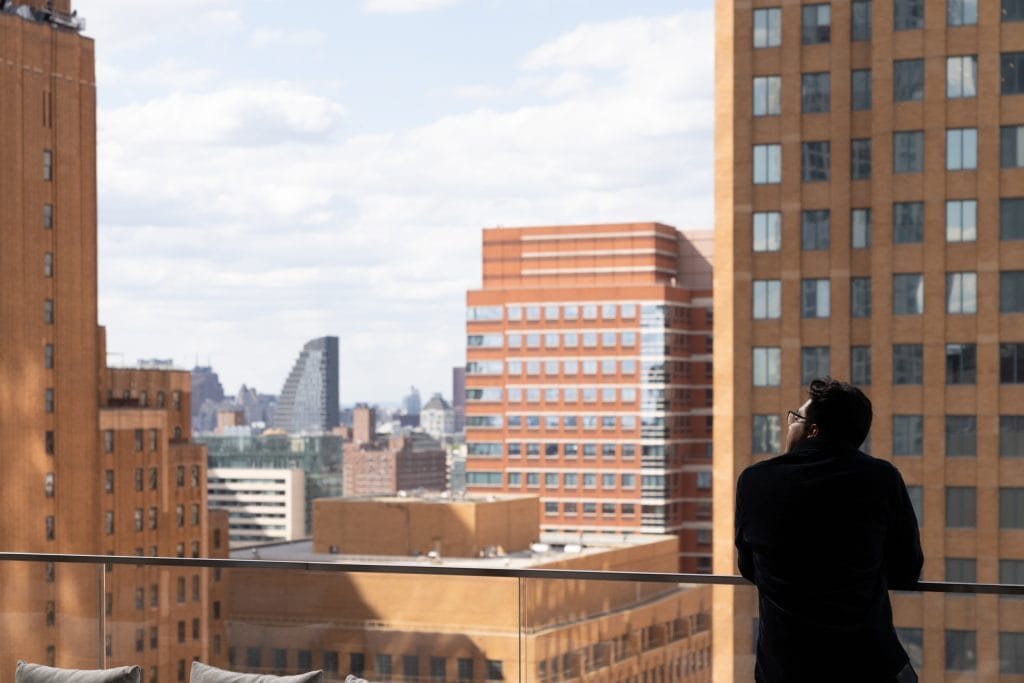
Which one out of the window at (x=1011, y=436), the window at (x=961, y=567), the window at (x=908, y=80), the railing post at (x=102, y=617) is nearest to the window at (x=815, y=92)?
the window at (x=908, y=80)

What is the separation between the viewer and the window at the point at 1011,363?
40.0 m

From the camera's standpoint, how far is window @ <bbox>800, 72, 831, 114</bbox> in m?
41.2

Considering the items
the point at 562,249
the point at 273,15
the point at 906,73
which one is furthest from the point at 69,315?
the point at 273,15

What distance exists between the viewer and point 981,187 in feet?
132

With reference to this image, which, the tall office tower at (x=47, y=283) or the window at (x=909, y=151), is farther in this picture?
the tall office tower at (x=47, y=283)

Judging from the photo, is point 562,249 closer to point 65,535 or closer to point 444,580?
point 65,535

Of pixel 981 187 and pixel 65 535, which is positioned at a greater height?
pixel 981 187

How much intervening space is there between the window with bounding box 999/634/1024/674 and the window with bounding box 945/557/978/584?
3758cm

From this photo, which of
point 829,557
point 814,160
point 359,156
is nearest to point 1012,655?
point 829,557

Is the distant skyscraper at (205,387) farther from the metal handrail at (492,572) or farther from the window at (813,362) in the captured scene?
the metal handrail at (492,572)

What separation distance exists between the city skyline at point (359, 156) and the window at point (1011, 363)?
212 feet

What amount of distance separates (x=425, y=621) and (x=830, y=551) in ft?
6.90

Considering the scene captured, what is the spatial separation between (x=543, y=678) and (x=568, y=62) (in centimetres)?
11811

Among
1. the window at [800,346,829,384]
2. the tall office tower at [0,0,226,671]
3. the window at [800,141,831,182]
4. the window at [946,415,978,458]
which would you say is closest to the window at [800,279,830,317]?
the window at [800,346,829,384]
